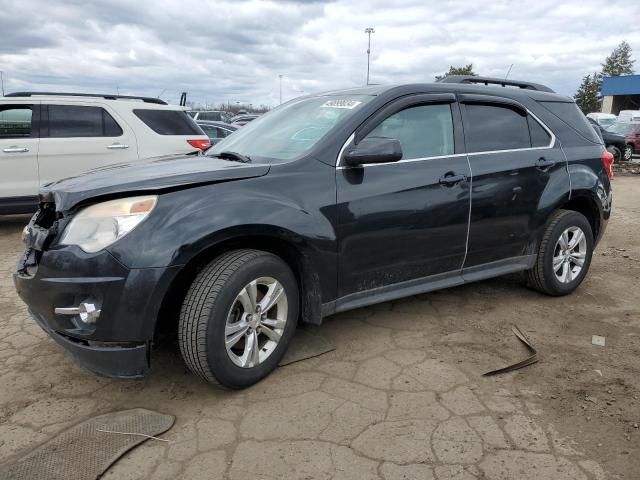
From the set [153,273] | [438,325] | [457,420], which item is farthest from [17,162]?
[457,420]

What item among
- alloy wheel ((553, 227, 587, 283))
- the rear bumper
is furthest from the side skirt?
the rear bumper

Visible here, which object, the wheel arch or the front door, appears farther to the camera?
the front door

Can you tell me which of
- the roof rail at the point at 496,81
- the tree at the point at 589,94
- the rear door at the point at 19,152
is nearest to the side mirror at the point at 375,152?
the roof rail at the point at 496,81

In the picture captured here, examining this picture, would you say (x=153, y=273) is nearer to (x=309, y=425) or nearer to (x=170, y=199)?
(x=170, y=199)

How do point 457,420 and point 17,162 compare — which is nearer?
point 457,420

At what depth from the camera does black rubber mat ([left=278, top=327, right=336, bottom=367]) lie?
128 inches

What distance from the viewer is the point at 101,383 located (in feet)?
9.75

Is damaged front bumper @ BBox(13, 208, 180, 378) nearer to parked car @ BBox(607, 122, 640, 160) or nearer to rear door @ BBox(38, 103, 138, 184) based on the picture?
rear door @ BBox(38, 103, 138, 184)

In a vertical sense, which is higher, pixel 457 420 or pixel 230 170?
pixel 230 170

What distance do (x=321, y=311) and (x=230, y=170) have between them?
1.00 metres

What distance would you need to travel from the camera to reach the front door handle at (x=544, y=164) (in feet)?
13.1

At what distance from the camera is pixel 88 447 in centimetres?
238

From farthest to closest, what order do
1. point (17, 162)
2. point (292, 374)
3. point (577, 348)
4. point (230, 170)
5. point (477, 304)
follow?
point (17, 162) < point (477, 304) < point (577, 348) < point (292, 374) < point (230, 170)

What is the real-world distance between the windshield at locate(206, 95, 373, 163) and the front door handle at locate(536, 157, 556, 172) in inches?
61.6
